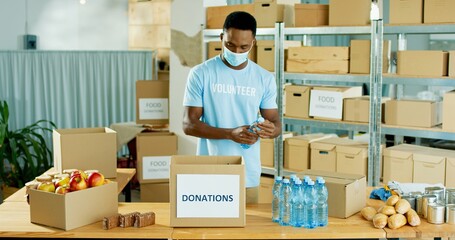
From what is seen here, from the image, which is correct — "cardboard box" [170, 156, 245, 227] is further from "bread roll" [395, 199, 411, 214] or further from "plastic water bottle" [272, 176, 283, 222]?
"bread roll" [395, 199, 411, 214]

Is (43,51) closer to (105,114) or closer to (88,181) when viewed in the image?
(105,114)

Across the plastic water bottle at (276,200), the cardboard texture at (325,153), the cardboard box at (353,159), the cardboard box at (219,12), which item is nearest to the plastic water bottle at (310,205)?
the plastic water bottle at (276,200)

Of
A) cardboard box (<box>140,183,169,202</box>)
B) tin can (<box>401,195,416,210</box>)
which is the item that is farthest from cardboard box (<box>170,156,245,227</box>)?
cardboard box (<box>140,183,169,202</box>)

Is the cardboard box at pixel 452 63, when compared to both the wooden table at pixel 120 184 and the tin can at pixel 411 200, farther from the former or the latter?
the wooden table at pixel 120 184

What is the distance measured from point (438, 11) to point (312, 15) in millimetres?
1021

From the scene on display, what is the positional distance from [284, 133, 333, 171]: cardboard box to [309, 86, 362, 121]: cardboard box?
226 millimetres

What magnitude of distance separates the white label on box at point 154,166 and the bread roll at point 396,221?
95.1 inches

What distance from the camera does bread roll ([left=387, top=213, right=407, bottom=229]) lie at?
2701mm

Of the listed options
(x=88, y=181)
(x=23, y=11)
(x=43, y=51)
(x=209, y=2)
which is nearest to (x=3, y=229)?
(x=88, y=181)

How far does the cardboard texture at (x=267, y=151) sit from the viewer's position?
16.9 ft

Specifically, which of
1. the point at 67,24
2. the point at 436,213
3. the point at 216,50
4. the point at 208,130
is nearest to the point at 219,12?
the point at 216,50

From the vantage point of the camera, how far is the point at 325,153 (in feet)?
16.0

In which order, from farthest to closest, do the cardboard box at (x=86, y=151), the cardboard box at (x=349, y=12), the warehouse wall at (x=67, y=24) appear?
the warehouse wall at (x=67, y=24) → the cardboard box at (x=349, y=12) → the cardboard box at (x=86, y=151)

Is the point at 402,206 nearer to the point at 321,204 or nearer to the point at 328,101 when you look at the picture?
the point at 321,204
